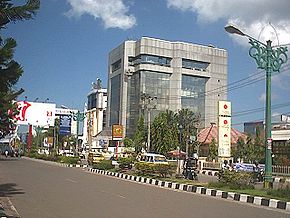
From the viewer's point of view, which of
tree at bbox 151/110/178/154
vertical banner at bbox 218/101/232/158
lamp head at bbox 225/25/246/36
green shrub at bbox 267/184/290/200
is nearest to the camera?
green shrub at bbox 267/184/290/200

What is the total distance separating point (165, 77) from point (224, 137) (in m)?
67.4

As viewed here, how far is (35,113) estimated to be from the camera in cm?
5334

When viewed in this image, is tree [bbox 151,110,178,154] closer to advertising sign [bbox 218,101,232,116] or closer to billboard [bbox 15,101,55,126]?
billboard [bbox 15,101,55,126]

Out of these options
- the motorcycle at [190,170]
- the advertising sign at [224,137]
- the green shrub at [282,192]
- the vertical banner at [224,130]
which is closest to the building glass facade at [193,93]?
the vertical banner at [224,130]

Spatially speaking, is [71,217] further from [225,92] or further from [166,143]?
[225,92]

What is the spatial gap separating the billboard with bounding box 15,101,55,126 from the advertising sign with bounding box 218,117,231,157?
2678 centimetres

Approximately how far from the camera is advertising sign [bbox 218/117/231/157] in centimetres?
3359

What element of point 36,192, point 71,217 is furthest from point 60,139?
point 71,217

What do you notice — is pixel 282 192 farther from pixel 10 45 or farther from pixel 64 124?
pixel 64 124

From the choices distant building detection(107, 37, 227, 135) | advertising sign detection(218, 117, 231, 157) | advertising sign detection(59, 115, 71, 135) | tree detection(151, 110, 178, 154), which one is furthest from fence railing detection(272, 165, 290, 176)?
distant building detection(107, 37, 227, 135)

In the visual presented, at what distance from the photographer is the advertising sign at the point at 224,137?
1323 inches

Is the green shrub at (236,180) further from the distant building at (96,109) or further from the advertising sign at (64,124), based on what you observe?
the distant building at (96,109)

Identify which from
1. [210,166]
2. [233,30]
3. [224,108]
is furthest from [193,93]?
[233,30]

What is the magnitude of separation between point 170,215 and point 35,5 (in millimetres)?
6536
